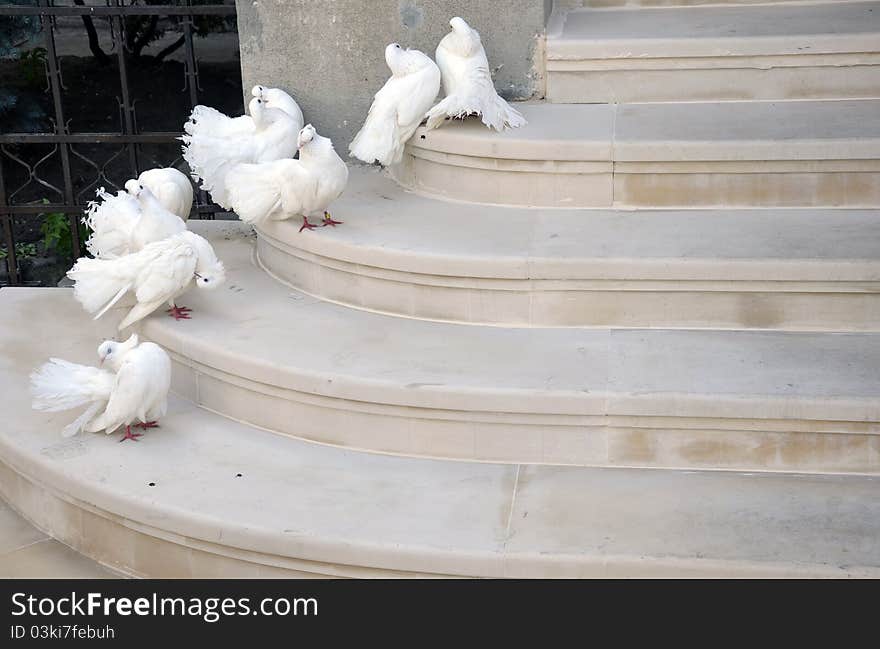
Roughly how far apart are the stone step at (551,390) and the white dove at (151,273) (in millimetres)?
175

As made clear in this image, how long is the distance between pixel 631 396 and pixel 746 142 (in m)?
1.42

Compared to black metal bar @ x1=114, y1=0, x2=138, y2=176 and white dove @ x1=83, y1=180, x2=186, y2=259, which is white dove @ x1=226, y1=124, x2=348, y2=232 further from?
black metal bar @ x1=114, y1=0, x2=138, y2=176

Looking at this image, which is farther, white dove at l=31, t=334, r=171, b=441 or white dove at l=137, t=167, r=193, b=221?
white dove at l=137, t=167, r=193, b=221

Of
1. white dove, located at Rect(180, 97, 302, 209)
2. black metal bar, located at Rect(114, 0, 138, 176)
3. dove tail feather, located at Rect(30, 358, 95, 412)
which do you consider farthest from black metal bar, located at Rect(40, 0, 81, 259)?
dove tail feather, located at Rect(30, 358, 95, 412)

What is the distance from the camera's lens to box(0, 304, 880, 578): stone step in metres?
3.62

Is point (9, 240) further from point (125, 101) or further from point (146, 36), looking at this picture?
point (146, 36)

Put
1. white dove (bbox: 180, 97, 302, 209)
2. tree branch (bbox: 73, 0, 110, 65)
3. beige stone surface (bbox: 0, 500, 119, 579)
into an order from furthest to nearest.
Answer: tree branch (bbox: 73, 0, 110, 65) < white dove (bbox: 180, 97, 302, 209) < beige stone surface (bbox: 0, 500, 119, 579)

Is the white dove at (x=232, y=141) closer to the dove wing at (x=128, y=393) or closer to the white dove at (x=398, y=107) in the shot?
the white dove at (x=398, y=107)

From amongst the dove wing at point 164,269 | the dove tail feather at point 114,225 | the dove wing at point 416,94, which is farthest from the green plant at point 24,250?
the dove wing at point 416,94

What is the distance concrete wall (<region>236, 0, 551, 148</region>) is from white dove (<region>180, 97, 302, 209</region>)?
0.49 meters

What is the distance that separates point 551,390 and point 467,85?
1.77 metres

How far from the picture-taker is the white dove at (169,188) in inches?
211

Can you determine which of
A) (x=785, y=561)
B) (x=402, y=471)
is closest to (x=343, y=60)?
(x=402, y=471)

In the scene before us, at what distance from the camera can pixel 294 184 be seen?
16.3 feet
